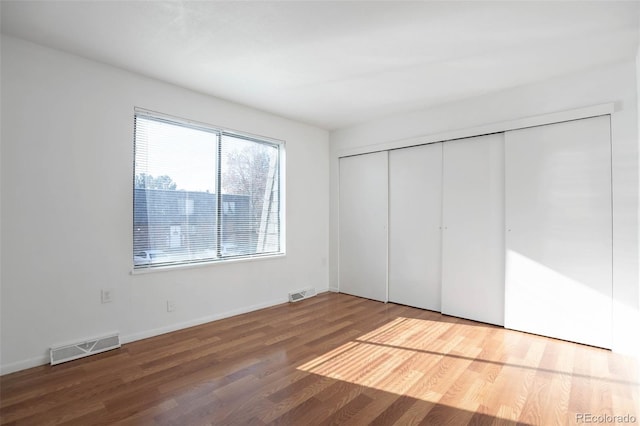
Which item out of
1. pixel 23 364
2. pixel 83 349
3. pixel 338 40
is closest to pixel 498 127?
pixel 338 40

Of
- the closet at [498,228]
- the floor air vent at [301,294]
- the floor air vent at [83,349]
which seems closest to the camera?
the floor air vent at [83,349]

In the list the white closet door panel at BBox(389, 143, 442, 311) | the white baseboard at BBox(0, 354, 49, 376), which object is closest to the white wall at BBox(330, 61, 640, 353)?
the white closet door panel at BBox(389, 143, 442, 311)

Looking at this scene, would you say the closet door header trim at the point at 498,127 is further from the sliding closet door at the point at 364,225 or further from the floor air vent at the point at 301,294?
the floor air vent at the point at 301,294

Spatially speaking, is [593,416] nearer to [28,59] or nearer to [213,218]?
[213,218]

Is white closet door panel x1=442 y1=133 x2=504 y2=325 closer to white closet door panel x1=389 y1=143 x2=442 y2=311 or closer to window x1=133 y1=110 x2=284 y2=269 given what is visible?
white closet door panel x1=389 y1=143 x2=442 y2=311

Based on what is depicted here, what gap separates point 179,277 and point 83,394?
1455 mm

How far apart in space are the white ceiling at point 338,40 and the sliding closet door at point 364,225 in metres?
1.51

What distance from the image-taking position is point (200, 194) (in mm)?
3855

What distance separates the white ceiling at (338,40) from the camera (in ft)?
7.40

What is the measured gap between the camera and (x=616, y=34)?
257cm

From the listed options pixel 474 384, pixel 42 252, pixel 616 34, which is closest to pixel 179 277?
pixel 42 252

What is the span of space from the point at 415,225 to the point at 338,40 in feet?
9.00

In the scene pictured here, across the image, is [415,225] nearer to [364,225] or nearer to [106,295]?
[364,225]

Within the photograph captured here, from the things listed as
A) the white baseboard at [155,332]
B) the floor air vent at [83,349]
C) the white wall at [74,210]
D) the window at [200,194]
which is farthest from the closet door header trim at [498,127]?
the floor air vent at [83,349]
